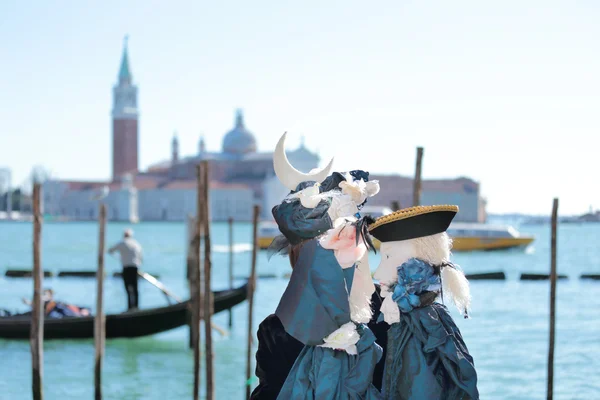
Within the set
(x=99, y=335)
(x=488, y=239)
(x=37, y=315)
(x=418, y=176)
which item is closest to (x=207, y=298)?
(x=99, y=335)

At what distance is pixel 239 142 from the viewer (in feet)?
219

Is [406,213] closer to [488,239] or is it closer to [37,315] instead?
[37,315]

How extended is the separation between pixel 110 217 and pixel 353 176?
65.5 meters

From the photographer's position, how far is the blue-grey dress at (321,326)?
68.2 inches

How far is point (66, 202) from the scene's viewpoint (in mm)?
69250

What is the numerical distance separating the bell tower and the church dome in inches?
246

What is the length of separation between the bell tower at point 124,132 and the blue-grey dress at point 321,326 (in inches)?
2626

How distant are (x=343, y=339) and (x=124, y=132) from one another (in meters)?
67.4

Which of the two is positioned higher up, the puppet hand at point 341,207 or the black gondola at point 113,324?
the puppet hand at point 341,207

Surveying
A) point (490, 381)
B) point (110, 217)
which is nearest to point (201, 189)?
point (490, 381)

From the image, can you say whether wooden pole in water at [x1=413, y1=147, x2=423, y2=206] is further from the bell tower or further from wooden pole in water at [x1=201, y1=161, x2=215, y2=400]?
the bell tower

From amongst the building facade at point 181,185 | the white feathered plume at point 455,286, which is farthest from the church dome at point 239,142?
the white feathered plume at point 455,286

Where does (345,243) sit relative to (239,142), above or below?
below

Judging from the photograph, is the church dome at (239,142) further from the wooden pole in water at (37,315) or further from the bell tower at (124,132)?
the wooden pole in water at (37,315)
